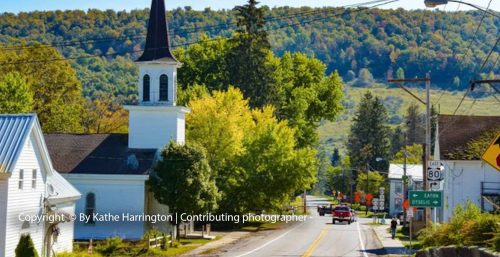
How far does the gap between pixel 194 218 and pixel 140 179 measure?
5.55m

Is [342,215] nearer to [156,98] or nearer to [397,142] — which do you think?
[156,98]

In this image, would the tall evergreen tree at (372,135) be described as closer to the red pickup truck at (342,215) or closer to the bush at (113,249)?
the red pickup truck at (342,215)

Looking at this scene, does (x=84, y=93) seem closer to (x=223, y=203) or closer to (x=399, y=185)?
(x=399, y=185)

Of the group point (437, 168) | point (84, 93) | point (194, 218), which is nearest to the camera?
point (437, 168)

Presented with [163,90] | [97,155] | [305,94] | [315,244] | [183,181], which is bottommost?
[315,244]

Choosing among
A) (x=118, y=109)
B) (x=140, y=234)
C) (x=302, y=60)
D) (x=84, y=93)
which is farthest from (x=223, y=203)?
(x=84, y=93)

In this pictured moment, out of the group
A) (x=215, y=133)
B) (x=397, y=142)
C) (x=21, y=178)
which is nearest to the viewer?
(x=21, y=178)

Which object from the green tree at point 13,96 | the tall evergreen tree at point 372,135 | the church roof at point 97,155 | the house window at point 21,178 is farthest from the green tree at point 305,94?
the tall evergreen tree at point 372,135

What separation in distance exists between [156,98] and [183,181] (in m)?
7.29

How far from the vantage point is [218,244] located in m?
50.4

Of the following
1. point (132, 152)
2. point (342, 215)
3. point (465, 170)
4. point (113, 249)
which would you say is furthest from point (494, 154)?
point (342, 215)

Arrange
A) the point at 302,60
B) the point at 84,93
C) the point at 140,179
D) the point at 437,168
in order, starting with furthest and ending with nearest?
the point at 84,93
the point at 302,60
the point at 140,179
the point at 437,168

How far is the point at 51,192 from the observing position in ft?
135

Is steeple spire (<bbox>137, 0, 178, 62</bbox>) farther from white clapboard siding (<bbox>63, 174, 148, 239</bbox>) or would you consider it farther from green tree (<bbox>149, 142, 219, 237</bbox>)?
white clapboard siding (<bbox>63, 174, 148, 239</bbox>)
